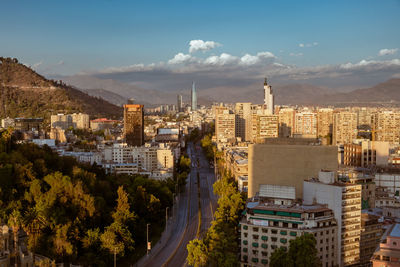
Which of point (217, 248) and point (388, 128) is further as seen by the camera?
point (388, 128)

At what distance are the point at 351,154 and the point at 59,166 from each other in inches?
930

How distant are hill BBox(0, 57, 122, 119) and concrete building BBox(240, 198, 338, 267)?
215ft

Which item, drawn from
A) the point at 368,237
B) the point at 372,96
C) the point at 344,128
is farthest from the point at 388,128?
the point at 372,96

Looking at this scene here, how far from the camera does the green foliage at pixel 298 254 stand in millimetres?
14656

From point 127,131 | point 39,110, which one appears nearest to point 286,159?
point 127,131

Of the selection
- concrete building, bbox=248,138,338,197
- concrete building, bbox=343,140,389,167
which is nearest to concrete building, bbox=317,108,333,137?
concrete building, bbox=343,140,389,167

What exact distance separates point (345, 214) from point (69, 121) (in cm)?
6303

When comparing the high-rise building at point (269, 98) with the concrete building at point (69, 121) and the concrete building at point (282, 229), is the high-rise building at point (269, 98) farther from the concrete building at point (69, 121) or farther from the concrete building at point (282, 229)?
the concrete building at point (282, 229)

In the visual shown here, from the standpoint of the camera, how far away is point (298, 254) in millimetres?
14773

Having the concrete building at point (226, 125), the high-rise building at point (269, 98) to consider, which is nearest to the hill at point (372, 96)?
the high-rise building at point (269, 98)

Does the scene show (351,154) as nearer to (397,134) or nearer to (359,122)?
(397,134)

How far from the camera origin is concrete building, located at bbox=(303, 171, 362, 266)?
54.7 feet

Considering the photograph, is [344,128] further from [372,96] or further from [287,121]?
[372,96]

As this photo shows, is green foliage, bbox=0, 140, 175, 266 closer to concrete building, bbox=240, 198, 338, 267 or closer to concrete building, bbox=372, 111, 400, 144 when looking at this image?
concrete building, bbox=240, 198, 338, 267
